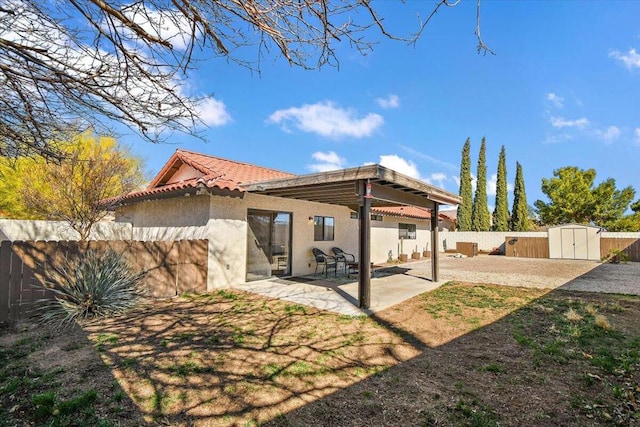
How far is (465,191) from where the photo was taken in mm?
29938

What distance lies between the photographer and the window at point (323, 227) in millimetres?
11762

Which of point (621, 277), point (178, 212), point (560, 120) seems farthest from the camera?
point (621, 277)

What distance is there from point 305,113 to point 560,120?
9694 millimetres

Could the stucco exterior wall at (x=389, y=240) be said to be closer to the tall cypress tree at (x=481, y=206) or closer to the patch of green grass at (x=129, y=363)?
the tall cypress tree at (x=481, y=206)

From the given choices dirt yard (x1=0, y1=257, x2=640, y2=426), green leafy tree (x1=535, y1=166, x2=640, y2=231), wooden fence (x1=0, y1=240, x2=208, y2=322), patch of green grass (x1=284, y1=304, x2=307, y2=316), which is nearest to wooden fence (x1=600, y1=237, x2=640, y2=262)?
green leafy tree (x1=535, y1=166, x2=640, y2=231)

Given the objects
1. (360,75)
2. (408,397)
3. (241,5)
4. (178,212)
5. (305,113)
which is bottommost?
(408,397)

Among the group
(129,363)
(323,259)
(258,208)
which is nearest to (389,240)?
(323,259)

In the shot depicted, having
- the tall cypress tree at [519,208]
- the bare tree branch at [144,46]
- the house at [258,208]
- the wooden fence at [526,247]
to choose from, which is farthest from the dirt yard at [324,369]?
the tall cypress tree at [519,208]

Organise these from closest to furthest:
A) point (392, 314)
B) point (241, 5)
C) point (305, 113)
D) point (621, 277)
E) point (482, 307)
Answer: point (241, 5) < point (392, 314) < point (482, 307) < point (305, 113) < point (621, 277)

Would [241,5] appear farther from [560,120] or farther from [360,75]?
[560,120]

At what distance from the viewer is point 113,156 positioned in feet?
40.7

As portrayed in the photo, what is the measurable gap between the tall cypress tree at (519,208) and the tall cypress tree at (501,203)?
2.23 feet

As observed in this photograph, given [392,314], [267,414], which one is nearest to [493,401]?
[267,414]

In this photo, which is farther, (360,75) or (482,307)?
(482,307)
